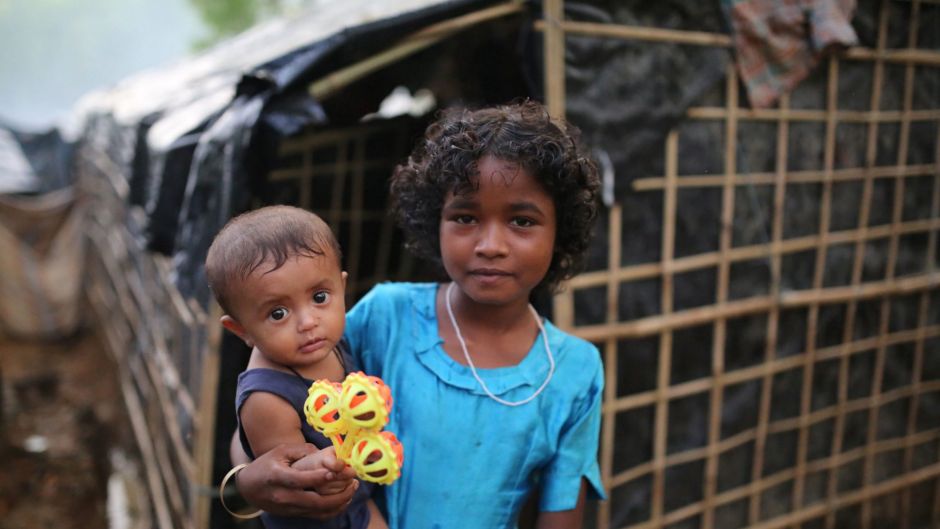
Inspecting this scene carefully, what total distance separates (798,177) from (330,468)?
8.99ft

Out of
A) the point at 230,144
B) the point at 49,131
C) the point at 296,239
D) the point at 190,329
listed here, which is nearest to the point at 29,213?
the point at 49,131

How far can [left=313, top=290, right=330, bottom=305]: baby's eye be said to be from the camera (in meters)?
1.16

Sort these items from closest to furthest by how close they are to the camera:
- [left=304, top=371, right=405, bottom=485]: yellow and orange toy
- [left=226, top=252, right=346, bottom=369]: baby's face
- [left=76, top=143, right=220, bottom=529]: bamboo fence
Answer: [left=304, top=371, right=405, bottom=485]: yellow and orange toy
[left=226, top=252, right=346, bottom=369]: baby's face
[left=76, top=143, right=220, bottom=529]: bamboo fence

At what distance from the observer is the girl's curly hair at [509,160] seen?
1.29 metres

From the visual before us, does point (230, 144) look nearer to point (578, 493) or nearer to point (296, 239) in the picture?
point (296, 239)

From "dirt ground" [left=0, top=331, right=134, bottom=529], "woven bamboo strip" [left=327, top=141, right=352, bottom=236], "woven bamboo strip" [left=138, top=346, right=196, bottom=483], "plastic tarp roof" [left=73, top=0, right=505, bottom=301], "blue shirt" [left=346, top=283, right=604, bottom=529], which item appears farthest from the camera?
"woven bamboo strip" [left=327, top=141, right=352, bottom=236]

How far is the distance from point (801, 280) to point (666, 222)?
2.90 feet

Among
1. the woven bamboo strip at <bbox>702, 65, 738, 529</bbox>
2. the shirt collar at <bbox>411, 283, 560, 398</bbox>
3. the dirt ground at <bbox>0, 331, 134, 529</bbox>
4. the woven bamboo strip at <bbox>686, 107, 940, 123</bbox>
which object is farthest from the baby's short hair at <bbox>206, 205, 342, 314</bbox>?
the dirt ground at <bbox>0, 331, 134, 529</bbox>

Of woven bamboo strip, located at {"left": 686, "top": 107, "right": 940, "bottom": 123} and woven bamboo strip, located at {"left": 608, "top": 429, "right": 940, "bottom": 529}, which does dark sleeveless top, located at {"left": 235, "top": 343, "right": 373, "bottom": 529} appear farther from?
woven bamboo strip, located at {"left": 686, "top": 107, "right": 940, "bottom": 123}

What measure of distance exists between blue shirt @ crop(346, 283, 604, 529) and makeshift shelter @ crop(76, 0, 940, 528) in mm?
972

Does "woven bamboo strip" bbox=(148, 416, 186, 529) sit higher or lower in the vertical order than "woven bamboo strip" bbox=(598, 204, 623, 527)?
lower

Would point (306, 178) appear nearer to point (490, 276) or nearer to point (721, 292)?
point (721, 292)

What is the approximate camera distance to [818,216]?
316cm

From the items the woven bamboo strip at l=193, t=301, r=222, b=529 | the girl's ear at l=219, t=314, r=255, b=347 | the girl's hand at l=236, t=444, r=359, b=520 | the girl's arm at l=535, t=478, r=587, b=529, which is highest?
the girl's ear at l=219, t=314, r=255, b=347
